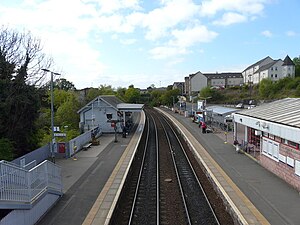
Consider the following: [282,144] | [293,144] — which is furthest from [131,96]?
[293,144]

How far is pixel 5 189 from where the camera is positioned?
9523mm

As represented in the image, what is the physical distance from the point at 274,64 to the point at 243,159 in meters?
86.8

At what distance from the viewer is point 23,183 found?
10547 millimetres

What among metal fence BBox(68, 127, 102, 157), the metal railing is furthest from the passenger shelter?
the metal railing

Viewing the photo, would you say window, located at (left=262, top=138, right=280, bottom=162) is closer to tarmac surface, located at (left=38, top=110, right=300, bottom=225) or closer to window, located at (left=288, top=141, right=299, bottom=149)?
tarmac surface, located at (left=38, top=110, right=300, bottom=225)

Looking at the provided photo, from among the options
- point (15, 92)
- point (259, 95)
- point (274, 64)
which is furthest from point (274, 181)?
point (274, 64)

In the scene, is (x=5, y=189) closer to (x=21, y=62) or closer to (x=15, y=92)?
(x=15, y=92)

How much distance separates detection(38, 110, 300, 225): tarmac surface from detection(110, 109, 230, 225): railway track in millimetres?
1334

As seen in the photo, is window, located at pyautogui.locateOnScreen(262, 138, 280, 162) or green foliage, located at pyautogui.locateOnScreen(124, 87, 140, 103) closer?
window, located at pyautogui.locateOnScreen(262, 138, 280, 162)

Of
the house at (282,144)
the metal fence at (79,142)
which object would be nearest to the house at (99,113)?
the metal fence at (79,142)

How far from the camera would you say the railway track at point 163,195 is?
1252cm

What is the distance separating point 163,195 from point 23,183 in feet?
23.2

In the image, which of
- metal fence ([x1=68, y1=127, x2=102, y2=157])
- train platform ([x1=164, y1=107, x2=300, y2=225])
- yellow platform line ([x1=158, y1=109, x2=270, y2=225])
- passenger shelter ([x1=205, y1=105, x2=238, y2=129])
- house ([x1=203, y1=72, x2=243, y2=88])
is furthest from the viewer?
house ([x1=203, y1=72, x2=243, y2=88])

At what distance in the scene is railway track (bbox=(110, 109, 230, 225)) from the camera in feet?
41.1
